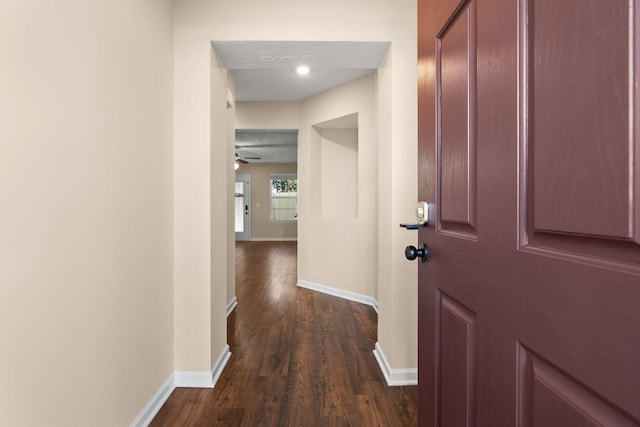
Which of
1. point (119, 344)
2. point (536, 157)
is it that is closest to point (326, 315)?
point (119, 344)

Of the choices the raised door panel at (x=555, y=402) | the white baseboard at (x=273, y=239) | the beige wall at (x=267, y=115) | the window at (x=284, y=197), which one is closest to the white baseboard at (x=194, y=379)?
the raised door panel at (x=555, y=402)

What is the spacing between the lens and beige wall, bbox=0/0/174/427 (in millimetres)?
931

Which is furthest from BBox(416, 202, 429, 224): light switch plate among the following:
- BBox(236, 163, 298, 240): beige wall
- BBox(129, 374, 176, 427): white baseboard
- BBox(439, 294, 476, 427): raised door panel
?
BBox(236, 163, 298, 240): beige wall

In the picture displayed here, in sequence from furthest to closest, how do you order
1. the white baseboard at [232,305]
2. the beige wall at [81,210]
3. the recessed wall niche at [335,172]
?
the recessed wall niche at [335,172]
the white baseboard at [232,305]
the beige wall at [81,210]

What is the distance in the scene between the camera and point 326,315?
3.33 m

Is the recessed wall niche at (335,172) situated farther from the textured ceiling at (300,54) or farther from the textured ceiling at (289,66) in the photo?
the textured ceiling at (300,54)

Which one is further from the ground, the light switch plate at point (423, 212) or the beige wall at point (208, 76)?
the beige wall at point (208, 76)

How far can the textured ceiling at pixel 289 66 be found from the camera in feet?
6.79

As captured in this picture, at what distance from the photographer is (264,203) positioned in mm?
10539

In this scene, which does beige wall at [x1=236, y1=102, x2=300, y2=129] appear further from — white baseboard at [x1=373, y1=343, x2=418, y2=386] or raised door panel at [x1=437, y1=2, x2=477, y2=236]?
raised door panel at [x1=437, y1=2, x2=477, y2=236]

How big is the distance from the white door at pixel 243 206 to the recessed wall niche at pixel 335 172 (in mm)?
6249

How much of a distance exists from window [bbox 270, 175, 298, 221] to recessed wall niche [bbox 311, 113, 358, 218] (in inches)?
231

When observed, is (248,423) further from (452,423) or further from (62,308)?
(452,423)

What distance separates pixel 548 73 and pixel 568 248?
29 cm
